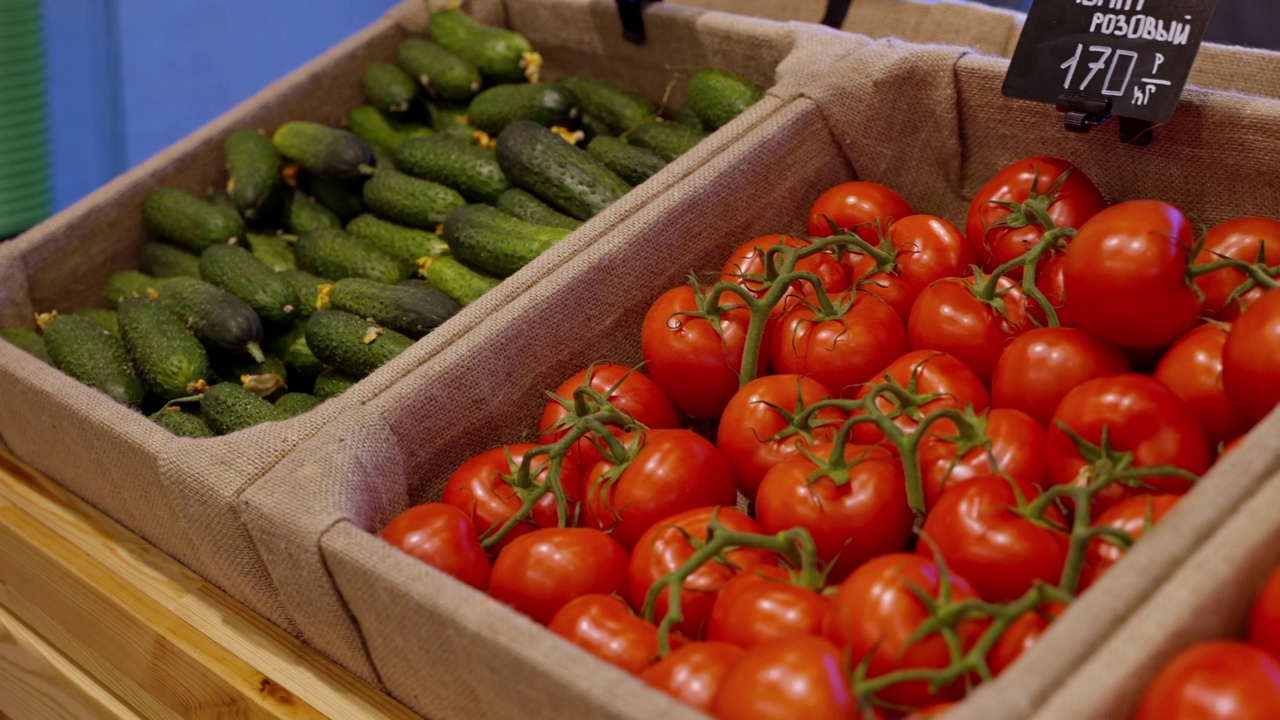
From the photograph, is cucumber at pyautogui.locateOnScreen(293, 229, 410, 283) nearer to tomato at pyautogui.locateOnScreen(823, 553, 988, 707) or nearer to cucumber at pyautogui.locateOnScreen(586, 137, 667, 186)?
cucumber at pyautogui.locateOnScreen(586, 137, 667, 186)

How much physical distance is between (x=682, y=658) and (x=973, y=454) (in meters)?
0.39

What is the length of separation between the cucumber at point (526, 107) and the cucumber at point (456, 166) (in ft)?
0.31

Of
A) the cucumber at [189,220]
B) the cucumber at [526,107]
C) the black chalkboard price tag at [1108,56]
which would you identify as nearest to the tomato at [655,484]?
the black chalkboard price tag at [1108,56]

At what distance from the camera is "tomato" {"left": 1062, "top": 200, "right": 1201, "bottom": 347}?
126 centimetres

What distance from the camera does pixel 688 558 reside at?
1288 millimetres

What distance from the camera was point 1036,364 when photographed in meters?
1.37

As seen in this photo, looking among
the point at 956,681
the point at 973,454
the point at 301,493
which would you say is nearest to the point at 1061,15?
the point at 973,454

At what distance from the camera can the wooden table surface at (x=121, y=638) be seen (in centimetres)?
151

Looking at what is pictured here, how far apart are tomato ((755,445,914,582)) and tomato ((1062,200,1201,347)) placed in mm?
285

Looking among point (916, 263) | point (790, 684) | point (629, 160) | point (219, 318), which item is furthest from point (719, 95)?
point (790, 684)

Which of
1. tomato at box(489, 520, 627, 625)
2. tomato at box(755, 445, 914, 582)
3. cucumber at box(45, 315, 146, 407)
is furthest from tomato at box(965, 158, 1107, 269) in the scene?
cucumber at box(45, 315, 146, 407)

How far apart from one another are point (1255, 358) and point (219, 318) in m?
1.58

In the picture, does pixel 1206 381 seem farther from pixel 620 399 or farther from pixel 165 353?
pixel 165 353

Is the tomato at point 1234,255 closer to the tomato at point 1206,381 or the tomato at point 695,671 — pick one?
the tomato at point 1206,381
